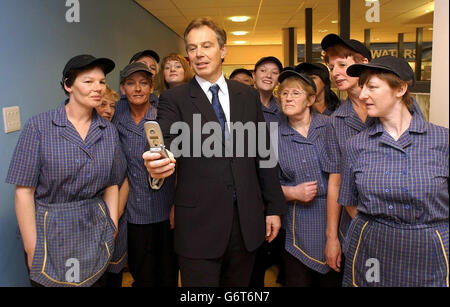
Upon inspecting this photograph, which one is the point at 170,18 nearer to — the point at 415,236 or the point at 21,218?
the point at 21,218

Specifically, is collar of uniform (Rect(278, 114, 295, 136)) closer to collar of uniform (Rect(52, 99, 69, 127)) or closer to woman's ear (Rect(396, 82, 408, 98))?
woman's ear (Rect(396, 82, 408, 98))

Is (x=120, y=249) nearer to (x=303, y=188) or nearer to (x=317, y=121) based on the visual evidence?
(x=303, y=188)

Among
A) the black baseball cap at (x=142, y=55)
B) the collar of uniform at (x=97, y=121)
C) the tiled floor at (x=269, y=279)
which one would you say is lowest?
the tiled floor at (x=269, y=279)

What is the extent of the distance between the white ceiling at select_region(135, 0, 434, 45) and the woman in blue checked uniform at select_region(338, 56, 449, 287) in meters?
4.34

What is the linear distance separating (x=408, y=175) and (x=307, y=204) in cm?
75

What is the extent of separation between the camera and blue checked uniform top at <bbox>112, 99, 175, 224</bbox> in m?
2.20

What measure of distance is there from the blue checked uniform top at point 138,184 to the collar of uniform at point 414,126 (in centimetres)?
115

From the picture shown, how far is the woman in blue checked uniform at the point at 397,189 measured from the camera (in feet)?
4.32

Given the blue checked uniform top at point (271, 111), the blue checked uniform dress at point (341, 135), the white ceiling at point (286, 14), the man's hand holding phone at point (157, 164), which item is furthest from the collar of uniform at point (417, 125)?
the white ceiling at point (286, 14)

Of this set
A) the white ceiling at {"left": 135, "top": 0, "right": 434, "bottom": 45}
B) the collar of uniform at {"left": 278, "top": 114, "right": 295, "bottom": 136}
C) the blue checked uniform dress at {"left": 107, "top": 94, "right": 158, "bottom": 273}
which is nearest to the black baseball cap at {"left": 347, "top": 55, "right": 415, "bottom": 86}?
the collar of uniform at {"left": 278, "top": 114, "right": 295, "bottom": 136}

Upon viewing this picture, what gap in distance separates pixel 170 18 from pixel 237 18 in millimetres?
1177

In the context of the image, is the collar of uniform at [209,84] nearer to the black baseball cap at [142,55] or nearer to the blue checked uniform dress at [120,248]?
the blue checked uniform dress at [120,248]

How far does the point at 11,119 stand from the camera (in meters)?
2.04
